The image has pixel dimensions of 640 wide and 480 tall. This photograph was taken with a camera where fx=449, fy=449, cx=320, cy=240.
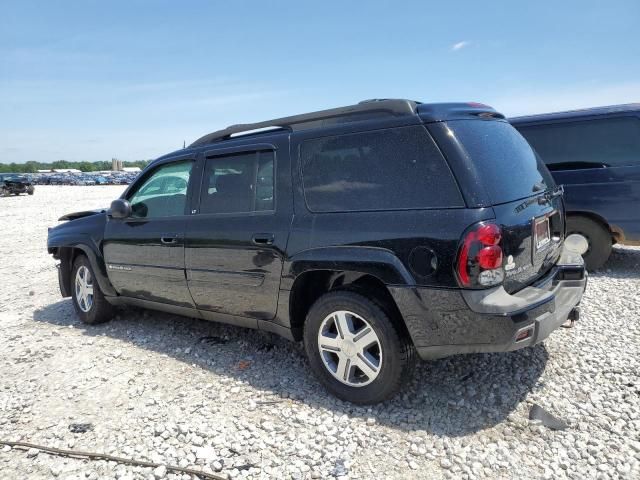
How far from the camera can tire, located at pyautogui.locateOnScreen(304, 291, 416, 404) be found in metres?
2.86

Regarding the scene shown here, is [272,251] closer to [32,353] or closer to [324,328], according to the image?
[324,328]

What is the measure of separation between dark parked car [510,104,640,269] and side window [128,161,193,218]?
4.80 meters

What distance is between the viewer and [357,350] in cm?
299

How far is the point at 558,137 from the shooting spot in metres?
6.11

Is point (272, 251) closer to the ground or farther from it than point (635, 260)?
farther from it

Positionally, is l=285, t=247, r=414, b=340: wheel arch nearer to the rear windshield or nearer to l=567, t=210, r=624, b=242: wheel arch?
the rear windshield

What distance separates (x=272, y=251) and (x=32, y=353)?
9.07 feet

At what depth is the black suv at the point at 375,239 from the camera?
8.52 ft

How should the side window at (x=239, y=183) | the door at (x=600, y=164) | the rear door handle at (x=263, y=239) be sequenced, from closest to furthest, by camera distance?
the rear door handle at (x=263, y=239) < the side window at (x=239, y=183) < the door at (x=600, y=164)

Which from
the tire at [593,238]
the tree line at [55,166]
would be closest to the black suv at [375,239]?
the tire at [593,238]

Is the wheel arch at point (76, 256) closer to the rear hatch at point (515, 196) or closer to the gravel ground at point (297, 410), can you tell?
the gravel ground at point (297, 410)

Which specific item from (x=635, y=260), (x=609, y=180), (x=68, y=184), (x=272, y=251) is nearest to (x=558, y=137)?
(x=609, y=180)

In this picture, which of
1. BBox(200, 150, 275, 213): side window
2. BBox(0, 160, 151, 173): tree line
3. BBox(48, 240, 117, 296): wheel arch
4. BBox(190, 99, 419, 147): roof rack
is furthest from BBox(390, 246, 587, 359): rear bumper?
BBox(0, 160, 151, 173): tree line

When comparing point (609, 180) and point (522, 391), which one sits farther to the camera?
point (609, 180)
